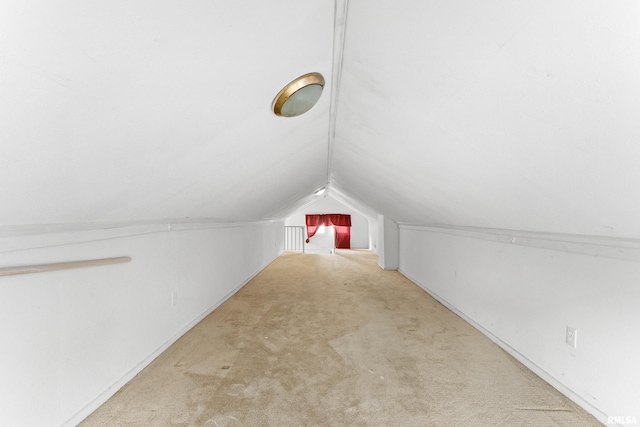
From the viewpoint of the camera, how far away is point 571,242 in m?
1.74

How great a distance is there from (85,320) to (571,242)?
8.52 feet

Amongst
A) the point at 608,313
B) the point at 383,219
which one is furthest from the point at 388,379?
the point at 383,219

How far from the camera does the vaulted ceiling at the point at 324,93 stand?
2.28 ft

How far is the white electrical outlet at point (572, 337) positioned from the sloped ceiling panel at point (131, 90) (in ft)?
6.15

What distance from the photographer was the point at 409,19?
94 cm

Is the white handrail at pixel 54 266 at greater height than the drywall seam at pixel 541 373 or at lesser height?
greater

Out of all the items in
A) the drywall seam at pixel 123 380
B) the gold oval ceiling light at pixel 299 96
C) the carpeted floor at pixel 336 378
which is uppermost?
the gold oval ceiling light at pixel 299 96

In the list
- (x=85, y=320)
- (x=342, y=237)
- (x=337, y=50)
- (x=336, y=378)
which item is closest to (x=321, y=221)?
(x=342, y=237)

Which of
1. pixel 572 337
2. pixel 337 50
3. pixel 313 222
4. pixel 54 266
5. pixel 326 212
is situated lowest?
pixel 572 337

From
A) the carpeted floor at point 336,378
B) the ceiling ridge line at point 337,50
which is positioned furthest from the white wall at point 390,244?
the ceiling ridge line at point 337,50

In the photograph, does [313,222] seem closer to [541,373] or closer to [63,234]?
[541,373]

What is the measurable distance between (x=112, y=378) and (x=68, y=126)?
1528 millimetres

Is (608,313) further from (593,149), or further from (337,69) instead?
(337,69)

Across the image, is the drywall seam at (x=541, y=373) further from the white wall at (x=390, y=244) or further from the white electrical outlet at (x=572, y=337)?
the white wall at (x=390, y=244)
